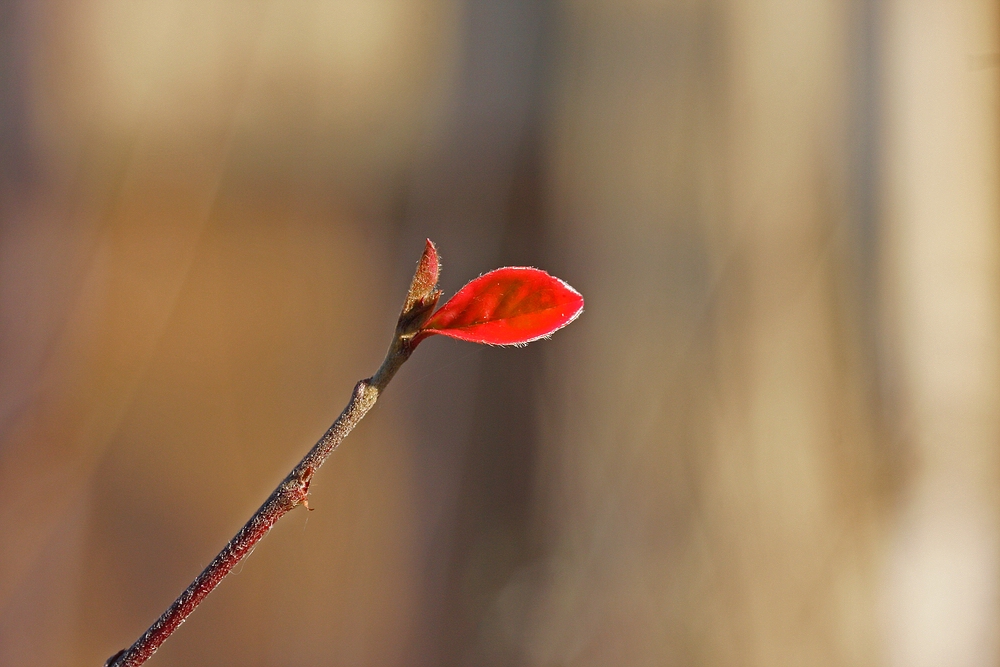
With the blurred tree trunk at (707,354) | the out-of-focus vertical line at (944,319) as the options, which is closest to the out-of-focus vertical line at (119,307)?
the blurred tree trunk at (707,354)

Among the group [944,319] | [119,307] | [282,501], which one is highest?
[944,319]

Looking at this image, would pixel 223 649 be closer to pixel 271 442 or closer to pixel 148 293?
pixel 271 442

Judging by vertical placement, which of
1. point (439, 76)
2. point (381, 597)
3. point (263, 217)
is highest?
point (439, 76)

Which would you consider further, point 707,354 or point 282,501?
point 707,354

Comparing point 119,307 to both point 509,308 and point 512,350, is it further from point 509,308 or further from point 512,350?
point 509,308

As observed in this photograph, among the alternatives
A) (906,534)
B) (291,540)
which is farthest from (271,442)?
(906,534)

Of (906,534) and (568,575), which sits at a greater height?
(906,534)

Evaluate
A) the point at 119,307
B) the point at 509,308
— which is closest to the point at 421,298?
the point at 509,308
